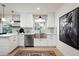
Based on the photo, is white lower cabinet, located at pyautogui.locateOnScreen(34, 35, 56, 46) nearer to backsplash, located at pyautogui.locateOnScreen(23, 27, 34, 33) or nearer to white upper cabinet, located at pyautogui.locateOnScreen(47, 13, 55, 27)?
white upper cabinet, located at pyautogui.locateOnScreen(47, 13, 55, 27)

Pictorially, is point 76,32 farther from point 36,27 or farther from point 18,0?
point 36,27

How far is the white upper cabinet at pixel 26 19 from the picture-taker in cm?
748

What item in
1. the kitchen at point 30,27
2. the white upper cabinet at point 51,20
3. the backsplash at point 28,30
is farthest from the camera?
the backsplash at point 28,30

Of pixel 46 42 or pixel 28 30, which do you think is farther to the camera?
pixel 28 30

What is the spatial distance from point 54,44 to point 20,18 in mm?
2826

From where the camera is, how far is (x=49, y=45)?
6926 mm

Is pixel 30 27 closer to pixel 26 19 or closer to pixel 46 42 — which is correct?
pixel 26 19

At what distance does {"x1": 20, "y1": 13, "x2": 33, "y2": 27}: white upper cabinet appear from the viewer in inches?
294

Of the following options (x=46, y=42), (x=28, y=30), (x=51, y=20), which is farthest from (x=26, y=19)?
(x=46, y=42)

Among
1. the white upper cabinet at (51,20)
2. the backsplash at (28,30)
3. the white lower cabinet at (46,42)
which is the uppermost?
the white upper cabinet at (51,20)

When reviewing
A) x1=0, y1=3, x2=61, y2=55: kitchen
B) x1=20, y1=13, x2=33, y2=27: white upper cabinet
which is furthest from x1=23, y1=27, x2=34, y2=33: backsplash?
x1=20, y1=13, x2=33, y2=27: white upper cabinet

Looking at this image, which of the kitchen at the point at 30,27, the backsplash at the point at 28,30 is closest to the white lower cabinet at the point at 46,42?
the kitchen at the point at 30,27

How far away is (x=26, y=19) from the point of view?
751cm

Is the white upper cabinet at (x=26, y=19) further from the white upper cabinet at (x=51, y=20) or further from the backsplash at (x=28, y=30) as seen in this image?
the white upper cabinet at (x=51, y=20)
